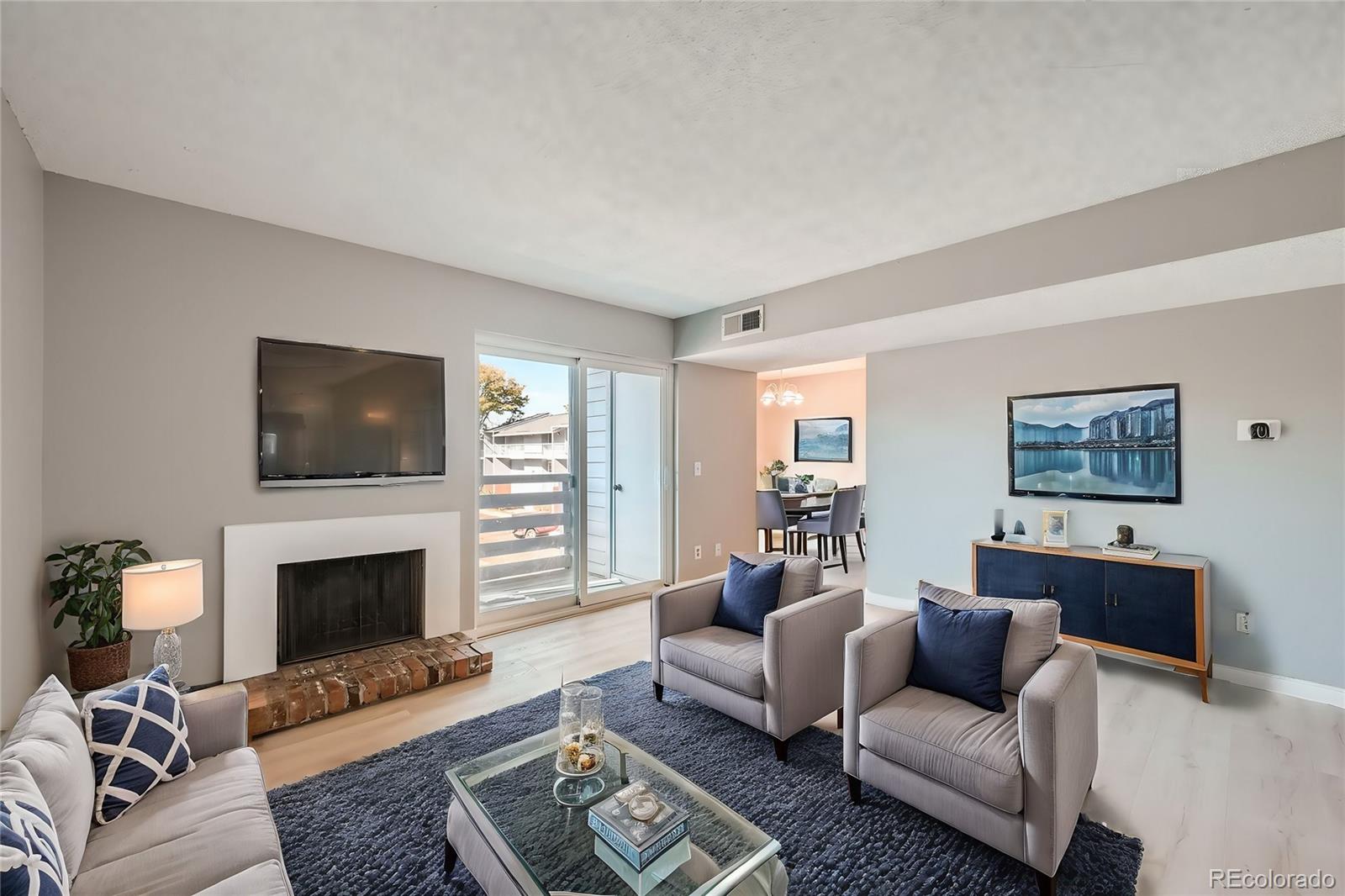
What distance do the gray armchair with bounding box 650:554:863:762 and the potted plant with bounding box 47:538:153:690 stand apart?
2.46 meters

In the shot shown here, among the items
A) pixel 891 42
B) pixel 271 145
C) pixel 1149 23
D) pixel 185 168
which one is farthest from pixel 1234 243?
pixel 185 168

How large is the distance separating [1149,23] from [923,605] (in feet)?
6.70

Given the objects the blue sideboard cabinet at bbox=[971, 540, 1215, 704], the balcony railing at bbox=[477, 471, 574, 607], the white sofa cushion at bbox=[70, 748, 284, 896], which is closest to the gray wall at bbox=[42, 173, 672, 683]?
the balcony railing at bbox=[477, 471, 574, 607]

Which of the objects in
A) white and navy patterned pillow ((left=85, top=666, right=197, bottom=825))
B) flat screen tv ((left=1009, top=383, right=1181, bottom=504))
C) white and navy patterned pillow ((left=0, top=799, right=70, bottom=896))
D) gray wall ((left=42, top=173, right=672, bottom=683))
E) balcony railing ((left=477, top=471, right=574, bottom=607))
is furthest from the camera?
balcony railing ((left=477, top=471, right=574, bottom=607))

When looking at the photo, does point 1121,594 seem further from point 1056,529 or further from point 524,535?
point 524,535

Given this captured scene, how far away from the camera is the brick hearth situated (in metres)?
2.82

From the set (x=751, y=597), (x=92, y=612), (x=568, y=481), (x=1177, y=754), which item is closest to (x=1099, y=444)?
(x=1177, y=754)

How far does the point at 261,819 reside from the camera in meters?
1.59

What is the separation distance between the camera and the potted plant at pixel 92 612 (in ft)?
8.38

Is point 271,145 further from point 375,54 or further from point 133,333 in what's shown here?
point 133,333

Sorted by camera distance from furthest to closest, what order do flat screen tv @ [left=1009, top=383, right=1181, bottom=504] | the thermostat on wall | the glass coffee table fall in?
flat screen tv @ [left=1009, top=383, right=1181, bottom=504]
the thermostat on wall
the glass coffee table

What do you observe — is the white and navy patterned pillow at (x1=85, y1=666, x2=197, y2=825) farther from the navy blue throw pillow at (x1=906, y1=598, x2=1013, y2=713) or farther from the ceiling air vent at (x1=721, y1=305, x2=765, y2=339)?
the ceiling air vent at (x1=721, y1=305, x2=765, y2=339)

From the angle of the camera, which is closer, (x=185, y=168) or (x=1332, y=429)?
(x=185, y=168)

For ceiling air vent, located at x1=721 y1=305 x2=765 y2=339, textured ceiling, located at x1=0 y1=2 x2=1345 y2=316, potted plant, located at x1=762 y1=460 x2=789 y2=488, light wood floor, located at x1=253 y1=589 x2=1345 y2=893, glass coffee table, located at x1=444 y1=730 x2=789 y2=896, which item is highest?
textured ceiling, located at x1=0 y1=2 x2=1345 y2=316
